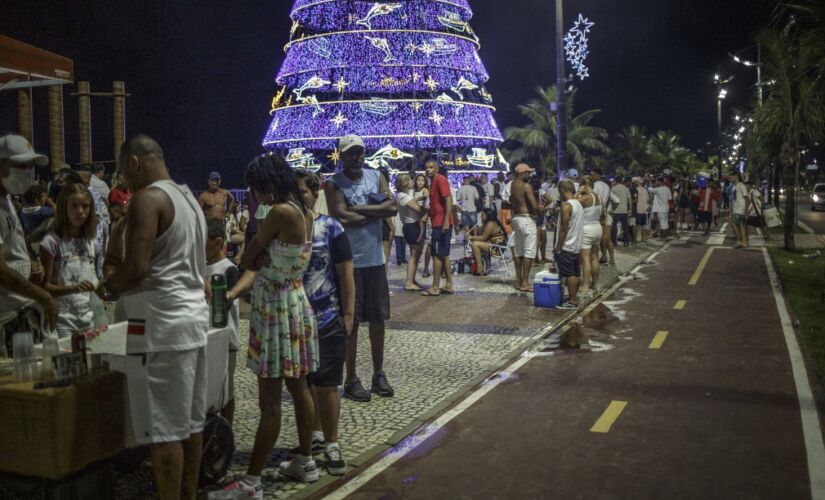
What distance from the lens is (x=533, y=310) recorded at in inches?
465

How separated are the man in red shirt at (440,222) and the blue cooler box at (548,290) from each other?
1784mm

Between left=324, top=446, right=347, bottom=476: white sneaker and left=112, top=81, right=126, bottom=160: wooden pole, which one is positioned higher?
left=112, top=81, right=126, bottom=160: wooden pole

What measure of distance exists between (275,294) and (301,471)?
125 centimetres

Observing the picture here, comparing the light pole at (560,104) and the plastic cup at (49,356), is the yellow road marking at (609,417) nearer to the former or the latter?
the plastic cup at (49,356)

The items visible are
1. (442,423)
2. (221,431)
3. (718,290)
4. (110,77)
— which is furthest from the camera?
(110,77)

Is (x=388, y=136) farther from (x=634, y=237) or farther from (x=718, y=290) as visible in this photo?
(x=718, y=290)

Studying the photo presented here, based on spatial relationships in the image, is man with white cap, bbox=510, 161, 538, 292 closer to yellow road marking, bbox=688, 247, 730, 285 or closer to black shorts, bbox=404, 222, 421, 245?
black shorts, bbox=404, 222, 421, 245

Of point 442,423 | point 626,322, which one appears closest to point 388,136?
point 626,322

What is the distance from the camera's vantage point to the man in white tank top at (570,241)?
11.8 m

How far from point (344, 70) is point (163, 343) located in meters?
33.6

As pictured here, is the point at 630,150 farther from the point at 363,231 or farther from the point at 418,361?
the point at 363,231

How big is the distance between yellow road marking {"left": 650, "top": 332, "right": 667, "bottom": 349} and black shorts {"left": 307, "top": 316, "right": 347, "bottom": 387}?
17.8 feet

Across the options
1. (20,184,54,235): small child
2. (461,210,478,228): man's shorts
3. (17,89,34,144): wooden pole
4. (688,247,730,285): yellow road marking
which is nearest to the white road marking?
(688,247,730,285): yellow road marking

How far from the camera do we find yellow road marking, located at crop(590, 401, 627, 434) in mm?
6242
